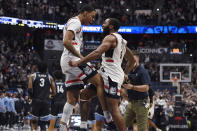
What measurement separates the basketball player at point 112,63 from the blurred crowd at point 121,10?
23.2m

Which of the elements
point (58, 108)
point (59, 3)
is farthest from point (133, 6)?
point (58, 108)

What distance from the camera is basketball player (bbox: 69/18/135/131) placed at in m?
5.54

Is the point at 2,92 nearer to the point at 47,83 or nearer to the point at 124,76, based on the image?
the point at 47,83

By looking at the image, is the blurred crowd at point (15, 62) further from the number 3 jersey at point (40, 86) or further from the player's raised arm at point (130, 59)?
the player's raised arm at point (130, 59)

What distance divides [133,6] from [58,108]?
→ 2468cm

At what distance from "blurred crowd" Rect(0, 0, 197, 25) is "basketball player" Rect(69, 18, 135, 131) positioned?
76.1ft

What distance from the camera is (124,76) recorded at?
6445mm

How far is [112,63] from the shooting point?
230 inches

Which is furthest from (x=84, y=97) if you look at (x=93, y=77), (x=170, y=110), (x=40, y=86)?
(x=170, y=110)

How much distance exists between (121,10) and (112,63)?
27.2 meters

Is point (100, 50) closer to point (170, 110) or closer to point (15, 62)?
point (170, 110)

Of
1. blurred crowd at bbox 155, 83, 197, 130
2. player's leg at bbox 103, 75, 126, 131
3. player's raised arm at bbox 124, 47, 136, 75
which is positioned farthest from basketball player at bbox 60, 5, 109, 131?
blurred crowd at bbox 155, 83, 197, 130

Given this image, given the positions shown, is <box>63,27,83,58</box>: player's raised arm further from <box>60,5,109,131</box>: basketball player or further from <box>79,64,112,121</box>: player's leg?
<box>79,64,112,121</box>: player's leg

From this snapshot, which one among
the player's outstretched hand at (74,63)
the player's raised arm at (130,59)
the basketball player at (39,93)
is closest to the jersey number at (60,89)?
the basketball player at (39,93)
